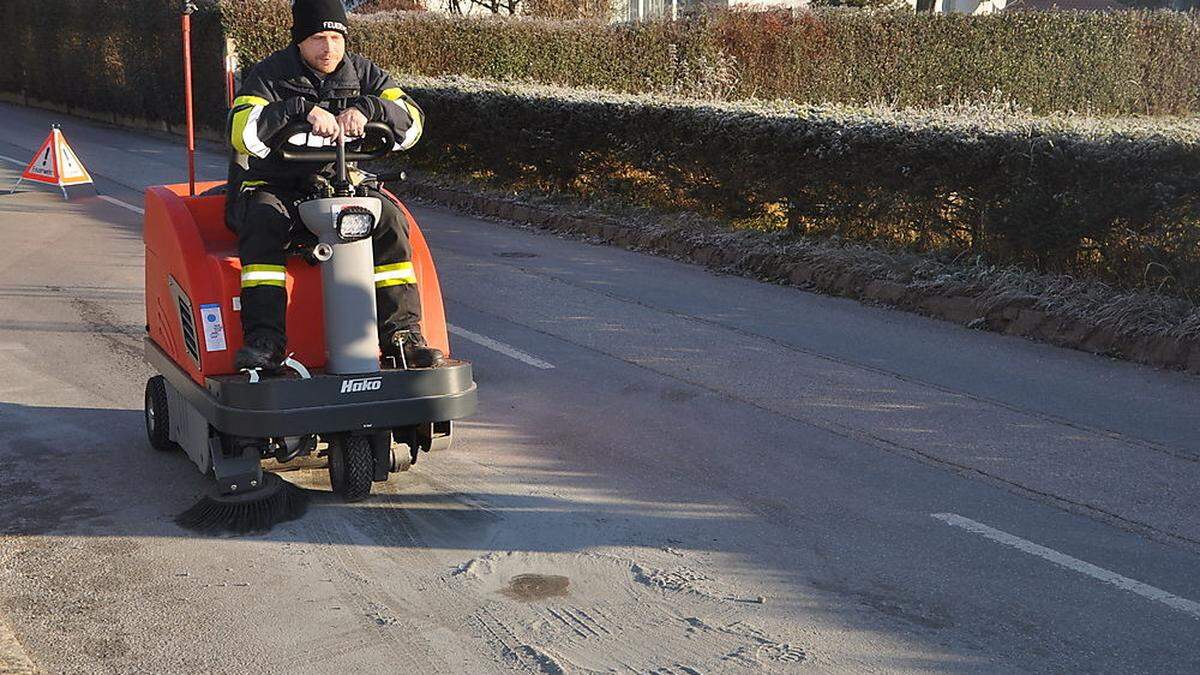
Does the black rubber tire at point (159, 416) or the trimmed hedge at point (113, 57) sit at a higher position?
the trimmed hedge at point (113, 57)

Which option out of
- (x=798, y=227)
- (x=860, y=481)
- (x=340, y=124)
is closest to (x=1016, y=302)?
(x=798, y=227)

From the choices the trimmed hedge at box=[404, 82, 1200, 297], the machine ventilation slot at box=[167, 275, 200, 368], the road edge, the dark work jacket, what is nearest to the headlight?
Result: the dark work jacket

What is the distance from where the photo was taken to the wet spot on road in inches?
195

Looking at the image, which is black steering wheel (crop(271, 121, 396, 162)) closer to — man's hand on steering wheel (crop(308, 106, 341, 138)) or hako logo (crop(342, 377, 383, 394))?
man's hand on steering wheel (crop(308, 106, 341, 138))

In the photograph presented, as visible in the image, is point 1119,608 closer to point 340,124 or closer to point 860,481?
point 860,481

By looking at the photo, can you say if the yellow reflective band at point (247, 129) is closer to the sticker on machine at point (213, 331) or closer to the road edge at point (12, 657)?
the sticker on machine at point (213, 331)

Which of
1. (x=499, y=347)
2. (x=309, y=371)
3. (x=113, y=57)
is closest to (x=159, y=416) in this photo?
(x=309, y=371)

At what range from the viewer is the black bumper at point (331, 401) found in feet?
17.7

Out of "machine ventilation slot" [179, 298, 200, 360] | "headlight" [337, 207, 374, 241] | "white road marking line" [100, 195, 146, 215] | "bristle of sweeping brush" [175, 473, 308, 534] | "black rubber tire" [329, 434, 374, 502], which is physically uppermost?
"headlight" [337, 207, 374, 241]

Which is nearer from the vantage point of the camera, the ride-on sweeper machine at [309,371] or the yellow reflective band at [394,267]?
the ride-on sweeper machine at [309,371]

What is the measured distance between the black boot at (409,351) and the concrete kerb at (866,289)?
17.3ft

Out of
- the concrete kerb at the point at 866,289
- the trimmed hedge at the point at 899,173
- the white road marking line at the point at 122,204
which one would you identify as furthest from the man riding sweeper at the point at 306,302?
the white road marking line at the point at 122,204

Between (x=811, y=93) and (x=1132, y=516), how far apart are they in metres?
20.9

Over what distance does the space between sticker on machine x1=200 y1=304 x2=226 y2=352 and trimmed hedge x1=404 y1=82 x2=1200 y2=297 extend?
6656mm
